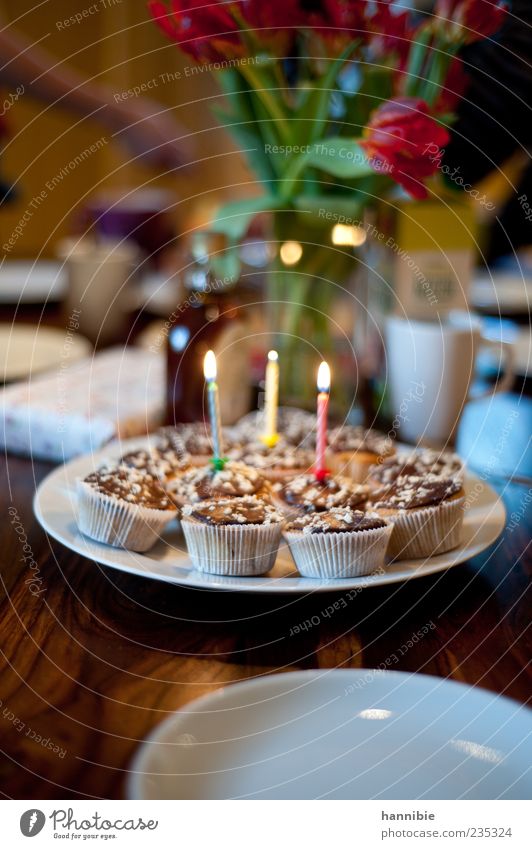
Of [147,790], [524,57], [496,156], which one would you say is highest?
[524,57]

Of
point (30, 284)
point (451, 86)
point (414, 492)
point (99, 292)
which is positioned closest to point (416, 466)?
point (414, 492)

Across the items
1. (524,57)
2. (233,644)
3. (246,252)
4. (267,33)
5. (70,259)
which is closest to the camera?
(233,644)

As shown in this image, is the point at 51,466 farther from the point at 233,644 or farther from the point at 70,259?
the point at 70,259

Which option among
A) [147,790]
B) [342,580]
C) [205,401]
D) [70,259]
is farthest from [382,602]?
[70,259]

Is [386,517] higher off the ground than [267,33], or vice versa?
[267,33]

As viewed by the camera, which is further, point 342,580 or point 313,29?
point 313,29

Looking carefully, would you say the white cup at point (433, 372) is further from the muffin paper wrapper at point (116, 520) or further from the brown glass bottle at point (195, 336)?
the muffin paper wrapper at point (116, 520)

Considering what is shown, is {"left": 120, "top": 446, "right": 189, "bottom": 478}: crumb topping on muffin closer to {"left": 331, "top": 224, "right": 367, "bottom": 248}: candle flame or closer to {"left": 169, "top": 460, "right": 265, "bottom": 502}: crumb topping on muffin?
{"left": 169, "top": 460, "right": 265, "bottom": 502}: crumb topping on muffin

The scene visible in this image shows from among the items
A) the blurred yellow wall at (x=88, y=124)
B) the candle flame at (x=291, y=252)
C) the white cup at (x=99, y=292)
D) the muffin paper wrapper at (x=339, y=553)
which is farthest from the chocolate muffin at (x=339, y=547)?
the blurred yellow wall at (x=88, y=124)
